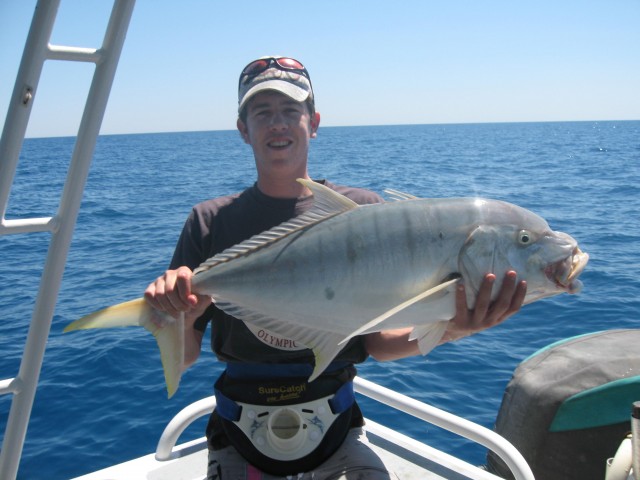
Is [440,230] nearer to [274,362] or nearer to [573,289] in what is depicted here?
[573,289]

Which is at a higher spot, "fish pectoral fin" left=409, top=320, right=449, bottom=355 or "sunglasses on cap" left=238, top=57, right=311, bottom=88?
"sunglasses on cap" left=238, top=57, right=311, bottom=88

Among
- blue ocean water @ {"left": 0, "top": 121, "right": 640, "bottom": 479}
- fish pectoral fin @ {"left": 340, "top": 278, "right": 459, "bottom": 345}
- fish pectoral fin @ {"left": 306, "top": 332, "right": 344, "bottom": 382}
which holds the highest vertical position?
fish pectoral fin @ {"left": 340, "top": 278, "right": 459, "bottom": 345}

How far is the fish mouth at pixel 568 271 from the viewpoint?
6.34 feet

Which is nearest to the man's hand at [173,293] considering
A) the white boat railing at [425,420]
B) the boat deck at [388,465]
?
the white boat railing at [425,420]

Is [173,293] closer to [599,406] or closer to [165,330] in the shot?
[165,330]

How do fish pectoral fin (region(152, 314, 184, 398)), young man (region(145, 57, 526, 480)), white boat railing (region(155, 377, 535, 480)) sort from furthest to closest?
white boat railing (region(155, 377, 535, 480)) → young man (region(145, 57, 526, 480)) → fish pectoral fin (region(152, 314, 184, 398))

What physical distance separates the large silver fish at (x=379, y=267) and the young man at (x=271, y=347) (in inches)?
7.4

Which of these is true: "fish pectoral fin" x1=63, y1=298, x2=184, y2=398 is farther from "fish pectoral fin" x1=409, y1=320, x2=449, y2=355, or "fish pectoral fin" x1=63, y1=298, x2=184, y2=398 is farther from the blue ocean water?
the blue ocean water

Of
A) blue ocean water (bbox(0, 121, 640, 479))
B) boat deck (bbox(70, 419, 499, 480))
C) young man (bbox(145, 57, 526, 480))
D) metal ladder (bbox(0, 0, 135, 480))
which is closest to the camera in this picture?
metal ladder (bbox(0, 0, 135, 480))

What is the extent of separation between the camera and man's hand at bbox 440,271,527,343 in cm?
196

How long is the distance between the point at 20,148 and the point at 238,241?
3.42 feet

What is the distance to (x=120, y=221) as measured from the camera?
16938 mm

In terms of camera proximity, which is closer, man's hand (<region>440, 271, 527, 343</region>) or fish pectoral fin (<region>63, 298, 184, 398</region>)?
man's hand (<region>440, 271, 527, 343</region>)

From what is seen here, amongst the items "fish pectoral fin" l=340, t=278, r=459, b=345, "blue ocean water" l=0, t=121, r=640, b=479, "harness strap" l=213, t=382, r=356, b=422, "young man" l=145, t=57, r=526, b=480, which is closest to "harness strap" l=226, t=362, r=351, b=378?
"young man" l=145, t=57, r=526, b=480
